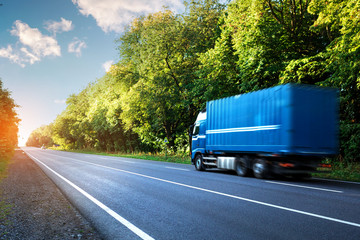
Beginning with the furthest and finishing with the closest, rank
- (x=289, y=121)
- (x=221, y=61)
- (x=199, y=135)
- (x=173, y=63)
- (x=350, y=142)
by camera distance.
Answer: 1. (x=173, y=63)
2. (x=221, y=61)
3. (x=199, y=135)
4. (x=350, y=142)
5. (x=289, y=121)

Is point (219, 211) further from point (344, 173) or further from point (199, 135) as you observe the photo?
point (199, 135)

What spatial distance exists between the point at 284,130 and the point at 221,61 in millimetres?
10860

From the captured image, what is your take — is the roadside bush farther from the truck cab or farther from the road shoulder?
the road shoulder

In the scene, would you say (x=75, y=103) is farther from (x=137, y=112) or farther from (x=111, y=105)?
(x=137, y=112)

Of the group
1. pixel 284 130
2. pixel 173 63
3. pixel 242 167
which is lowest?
pixel 242 167

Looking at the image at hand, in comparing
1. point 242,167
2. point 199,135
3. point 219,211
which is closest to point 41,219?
point 219,211

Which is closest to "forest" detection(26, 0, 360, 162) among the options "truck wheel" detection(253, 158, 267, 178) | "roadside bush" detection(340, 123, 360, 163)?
"roadside bush" detection(340, 123, 360, 163)

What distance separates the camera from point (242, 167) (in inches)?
490

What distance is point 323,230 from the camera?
4.50m

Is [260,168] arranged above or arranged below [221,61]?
below

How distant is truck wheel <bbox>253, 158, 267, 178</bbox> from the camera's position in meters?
11.3

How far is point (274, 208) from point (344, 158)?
10.9 m

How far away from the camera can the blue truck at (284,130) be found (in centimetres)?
1012

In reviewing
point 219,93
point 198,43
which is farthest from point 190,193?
point 198,43
